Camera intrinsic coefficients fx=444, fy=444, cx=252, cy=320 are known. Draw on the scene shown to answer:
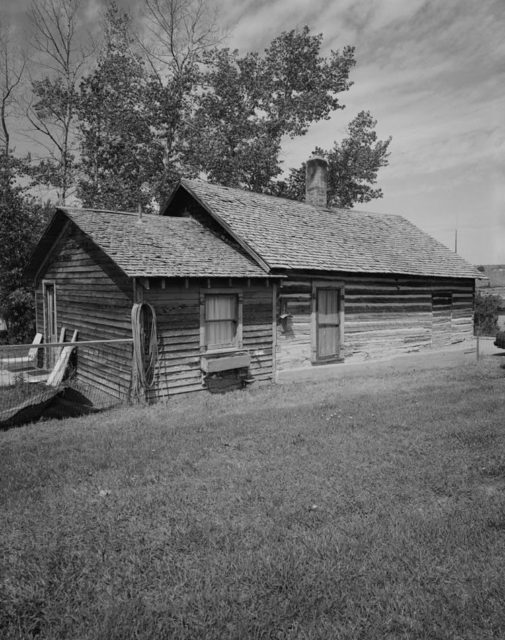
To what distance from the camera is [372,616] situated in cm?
322

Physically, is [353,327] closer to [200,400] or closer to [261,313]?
[261,313]

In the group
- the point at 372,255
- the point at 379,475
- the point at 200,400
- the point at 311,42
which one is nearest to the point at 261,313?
the point at 200,400

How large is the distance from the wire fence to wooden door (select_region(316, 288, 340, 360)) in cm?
599

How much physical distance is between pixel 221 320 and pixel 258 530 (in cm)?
760

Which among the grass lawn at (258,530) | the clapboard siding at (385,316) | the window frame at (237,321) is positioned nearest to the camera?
the grass lawn at (258,530)

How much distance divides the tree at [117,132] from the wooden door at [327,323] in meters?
15.9

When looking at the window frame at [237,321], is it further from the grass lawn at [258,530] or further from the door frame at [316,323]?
the grass lawn at [258,530]

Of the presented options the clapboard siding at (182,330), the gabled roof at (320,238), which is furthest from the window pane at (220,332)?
the gabled roof at (320,238)

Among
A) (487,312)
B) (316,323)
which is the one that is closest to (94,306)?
(316,323)

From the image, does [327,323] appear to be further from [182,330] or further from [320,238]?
[182,330]

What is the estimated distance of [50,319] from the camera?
576 inches

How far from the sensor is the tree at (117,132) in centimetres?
2539

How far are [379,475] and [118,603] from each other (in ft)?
11.3

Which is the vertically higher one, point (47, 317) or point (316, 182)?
point (316, 182)
